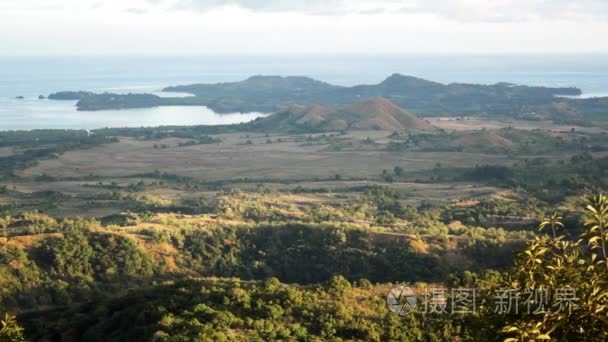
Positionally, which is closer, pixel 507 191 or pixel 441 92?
pixel 507 191

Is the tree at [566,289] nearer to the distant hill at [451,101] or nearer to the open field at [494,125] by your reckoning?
the open field at [494,125]

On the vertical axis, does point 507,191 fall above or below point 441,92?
below

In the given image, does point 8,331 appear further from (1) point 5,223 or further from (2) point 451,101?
(2) point 451,101

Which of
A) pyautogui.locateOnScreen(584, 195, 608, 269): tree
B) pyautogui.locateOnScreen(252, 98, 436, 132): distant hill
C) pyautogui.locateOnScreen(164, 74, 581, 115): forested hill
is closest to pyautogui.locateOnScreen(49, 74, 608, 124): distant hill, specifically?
pyautogui.locateOnScreen(164, 74, 581, 115): forested hill

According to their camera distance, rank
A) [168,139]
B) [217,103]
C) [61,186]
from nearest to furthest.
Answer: [61,186] → [168,139] → [217,103]

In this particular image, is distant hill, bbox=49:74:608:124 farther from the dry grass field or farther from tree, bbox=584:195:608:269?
tree, bbox=584:195:608:269

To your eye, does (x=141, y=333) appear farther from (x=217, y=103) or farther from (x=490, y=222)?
(x=217, y=103)

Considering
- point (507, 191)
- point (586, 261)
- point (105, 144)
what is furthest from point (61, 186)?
point (586, 261)

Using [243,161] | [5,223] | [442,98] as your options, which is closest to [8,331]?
[5,223]

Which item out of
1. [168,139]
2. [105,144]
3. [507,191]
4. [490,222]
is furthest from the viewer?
[168,139]
